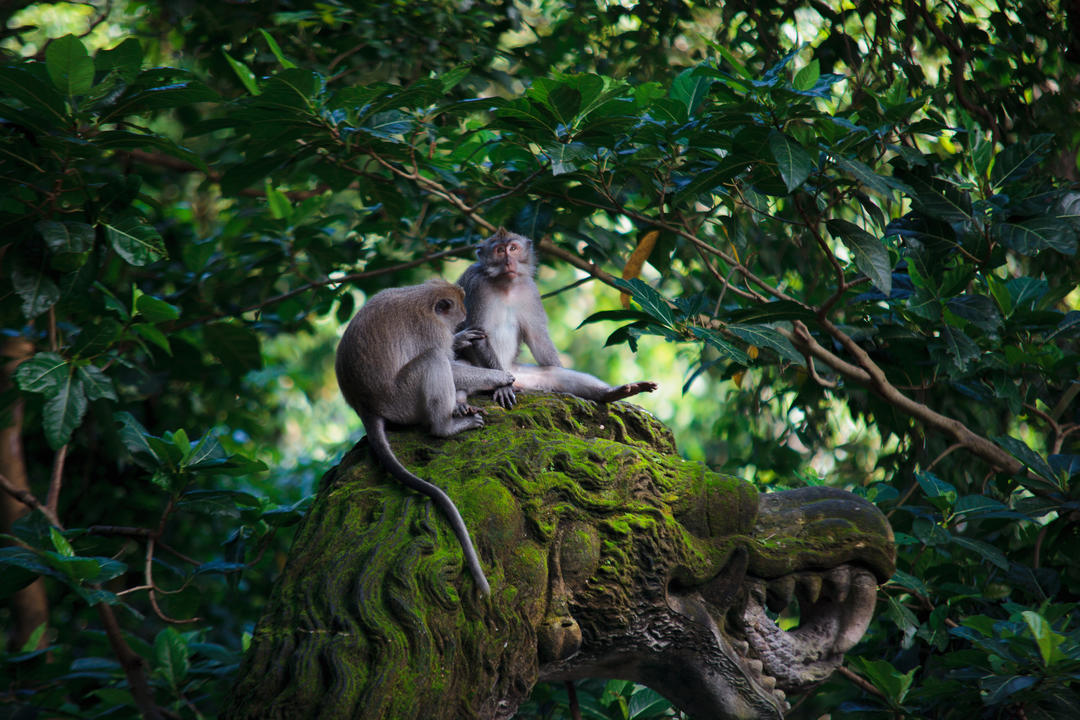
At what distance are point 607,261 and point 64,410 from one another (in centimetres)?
292

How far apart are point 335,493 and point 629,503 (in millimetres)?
991

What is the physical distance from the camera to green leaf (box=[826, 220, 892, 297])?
141 inches

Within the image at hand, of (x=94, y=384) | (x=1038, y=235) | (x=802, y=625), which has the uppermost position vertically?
(x=1038, y=235)

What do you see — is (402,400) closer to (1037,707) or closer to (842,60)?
(1037,707)

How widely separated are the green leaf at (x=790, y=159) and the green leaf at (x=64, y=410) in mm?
2961

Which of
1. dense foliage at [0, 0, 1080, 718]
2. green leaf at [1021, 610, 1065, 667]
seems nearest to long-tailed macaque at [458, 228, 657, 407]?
dense foliage at [0, 0, 1080, 718]

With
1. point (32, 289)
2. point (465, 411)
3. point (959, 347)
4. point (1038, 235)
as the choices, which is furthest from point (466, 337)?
point (1038, 235)

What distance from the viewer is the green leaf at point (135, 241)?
3877 mm

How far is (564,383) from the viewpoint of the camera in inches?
173

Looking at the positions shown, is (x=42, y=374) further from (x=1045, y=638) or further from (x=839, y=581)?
(x=1045, y=638)

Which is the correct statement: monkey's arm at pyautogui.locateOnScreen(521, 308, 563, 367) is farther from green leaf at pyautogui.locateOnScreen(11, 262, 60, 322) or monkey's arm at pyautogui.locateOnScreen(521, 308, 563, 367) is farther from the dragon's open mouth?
green leaf at pyautogui.locateOnScreen(11, 262, 60, 322)

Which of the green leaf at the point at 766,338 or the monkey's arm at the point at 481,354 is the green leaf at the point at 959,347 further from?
the monkey's arm at the point at 481,354

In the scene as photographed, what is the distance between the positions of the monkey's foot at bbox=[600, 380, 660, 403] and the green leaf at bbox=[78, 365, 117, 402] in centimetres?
211

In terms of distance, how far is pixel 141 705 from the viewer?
4.24 meters
